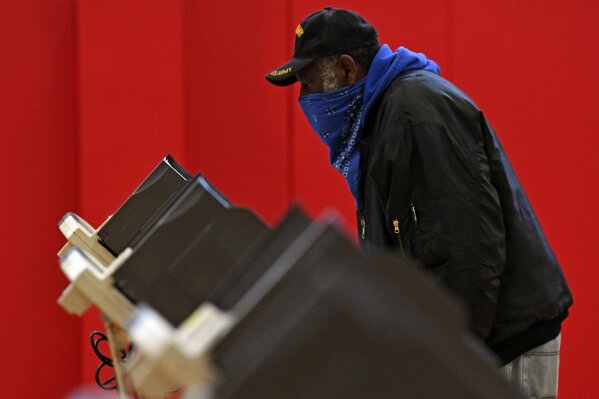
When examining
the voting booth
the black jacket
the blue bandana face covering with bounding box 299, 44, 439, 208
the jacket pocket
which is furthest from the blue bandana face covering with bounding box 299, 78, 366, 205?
the voting booth

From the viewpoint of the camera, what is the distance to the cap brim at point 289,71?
206 centimetres

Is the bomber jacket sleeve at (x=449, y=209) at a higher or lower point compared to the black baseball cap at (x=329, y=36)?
lower

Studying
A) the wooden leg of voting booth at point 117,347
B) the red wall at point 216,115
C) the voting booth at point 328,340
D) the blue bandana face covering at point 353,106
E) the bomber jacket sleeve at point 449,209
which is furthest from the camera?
the red wall at point 216,115

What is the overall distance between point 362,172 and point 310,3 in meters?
1.66

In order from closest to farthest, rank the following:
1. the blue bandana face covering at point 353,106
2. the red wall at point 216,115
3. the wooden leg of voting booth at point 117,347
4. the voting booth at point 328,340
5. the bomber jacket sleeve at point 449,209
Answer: the voting booth at point 328,340 → the wooden leg of voting booth at point 117,347 → the bomber jacket sleeve at point 449,209 → the blue bandana face covering at point 353,106 → the red wall at point 216,115

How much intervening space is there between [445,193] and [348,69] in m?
0.39

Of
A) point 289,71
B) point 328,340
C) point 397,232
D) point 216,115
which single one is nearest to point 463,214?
point 397,232

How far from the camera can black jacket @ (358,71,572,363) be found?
1.82 meters

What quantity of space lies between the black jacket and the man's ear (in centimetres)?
12

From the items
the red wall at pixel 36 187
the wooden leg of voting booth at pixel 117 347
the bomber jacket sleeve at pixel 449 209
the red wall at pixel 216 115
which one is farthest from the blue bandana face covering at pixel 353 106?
the red wall at pixel 36 187

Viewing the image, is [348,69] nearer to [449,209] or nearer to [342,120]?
[342,120]

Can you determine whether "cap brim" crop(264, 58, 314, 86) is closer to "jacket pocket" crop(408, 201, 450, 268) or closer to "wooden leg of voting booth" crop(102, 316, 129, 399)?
"jacket pocket" crop(408, 201, 450, 268)

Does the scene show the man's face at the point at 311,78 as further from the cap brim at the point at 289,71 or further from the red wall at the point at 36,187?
the red wall at the point at 36,187

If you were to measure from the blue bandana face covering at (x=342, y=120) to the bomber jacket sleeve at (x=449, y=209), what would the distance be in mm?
199
